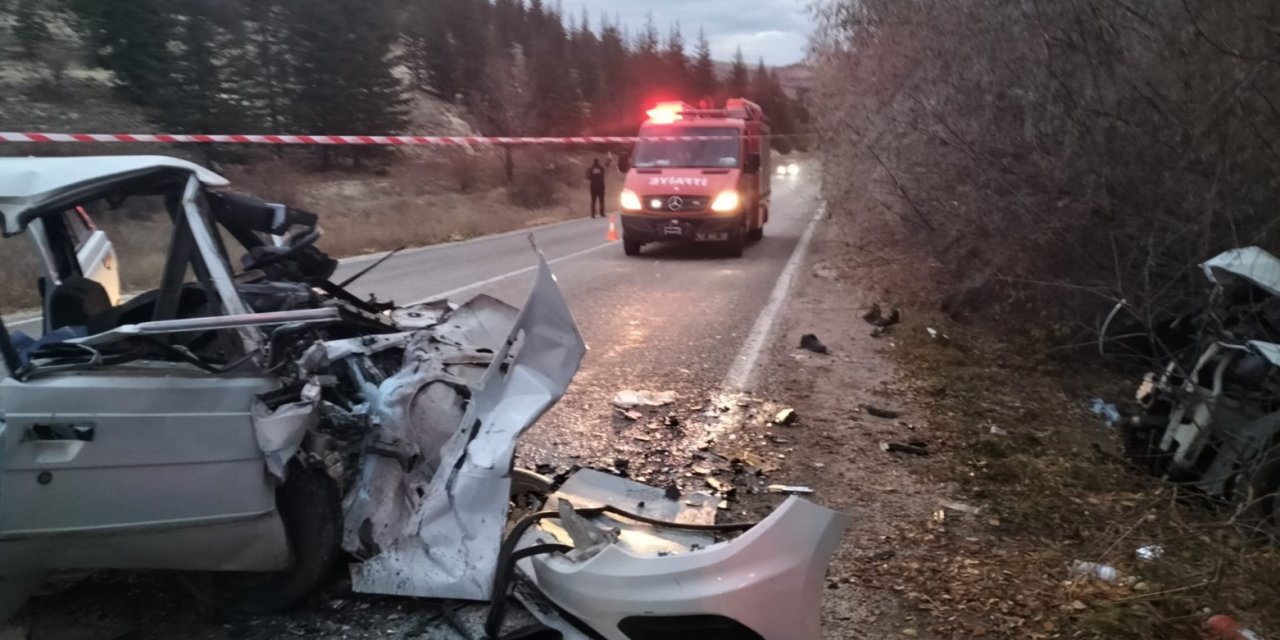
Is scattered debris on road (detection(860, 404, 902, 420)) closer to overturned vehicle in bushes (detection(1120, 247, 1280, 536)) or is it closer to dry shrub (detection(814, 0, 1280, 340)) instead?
overturned vehicle in bushes (detection(1120, 247, 1280, 536))

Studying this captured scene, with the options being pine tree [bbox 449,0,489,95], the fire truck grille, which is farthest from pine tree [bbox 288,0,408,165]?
the fire truck grille

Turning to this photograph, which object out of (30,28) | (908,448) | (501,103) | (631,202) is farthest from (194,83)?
(908,448)

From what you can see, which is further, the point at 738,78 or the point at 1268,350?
the point at 738,78

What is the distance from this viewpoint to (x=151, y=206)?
380 cm

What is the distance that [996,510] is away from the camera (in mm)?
4598

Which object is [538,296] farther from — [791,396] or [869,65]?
[869,65]

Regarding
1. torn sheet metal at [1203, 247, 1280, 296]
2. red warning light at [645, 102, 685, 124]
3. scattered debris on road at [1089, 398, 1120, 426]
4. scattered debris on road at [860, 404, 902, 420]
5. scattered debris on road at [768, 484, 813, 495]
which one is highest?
red warning light at [645, 102, 685, 124]

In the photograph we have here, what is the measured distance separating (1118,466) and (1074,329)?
3337 millimetres

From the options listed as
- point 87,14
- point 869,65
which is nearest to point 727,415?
point 869,65

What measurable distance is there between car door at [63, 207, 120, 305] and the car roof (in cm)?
79

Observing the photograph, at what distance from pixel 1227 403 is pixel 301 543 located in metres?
4.75

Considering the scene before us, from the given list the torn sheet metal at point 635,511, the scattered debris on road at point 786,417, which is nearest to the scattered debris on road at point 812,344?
the scattered debris on road at point 786,417

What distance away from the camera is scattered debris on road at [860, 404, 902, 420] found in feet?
20.6

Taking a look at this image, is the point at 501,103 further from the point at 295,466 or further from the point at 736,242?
the point at 295,466
